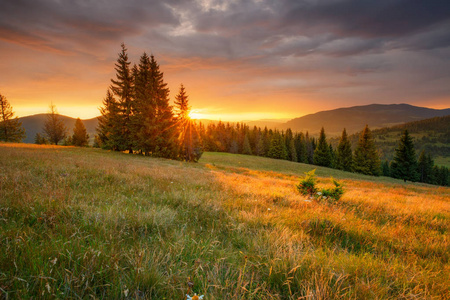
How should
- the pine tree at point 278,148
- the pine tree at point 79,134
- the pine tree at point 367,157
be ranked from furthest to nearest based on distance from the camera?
1. the pine tree at point 278,148
2. the pine tree at point 367,157
3. the pine tree at point 79,134

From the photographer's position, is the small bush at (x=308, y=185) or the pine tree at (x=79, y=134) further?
the pine tree at (x=79, y=134)

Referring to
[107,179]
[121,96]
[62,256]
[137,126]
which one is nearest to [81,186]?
[107,179]

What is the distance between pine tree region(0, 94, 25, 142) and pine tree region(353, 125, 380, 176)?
90072mm

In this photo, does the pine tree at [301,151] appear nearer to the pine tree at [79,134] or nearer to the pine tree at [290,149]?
the pine tree at [290,149]

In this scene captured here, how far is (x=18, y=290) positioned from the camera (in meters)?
1.40

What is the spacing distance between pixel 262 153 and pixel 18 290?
86163mm

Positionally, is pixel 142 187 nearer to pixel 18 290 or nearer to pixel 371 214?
pixel 18 290

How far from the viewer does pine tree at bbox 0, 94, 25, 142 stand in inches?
1781

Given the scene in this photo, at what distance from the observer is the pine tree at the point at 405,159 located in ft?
151

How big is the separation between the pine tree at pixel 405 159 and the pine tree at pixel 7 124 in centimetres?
9465

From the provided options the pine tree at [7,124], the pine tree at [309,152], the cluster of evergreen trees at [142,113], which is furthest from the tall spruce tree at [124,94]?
the pine tree at [309,152]

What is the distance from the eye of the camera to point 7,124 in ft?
151

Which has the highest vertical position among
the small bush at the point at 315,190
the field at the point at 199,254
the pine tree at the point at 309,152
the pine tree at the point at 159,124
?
the pine tree at the point at 159,124

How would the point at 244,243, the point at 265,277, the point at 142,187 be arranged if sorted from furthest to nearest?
the point at 142,187 → the point at 244,243 → the point at 265,277
